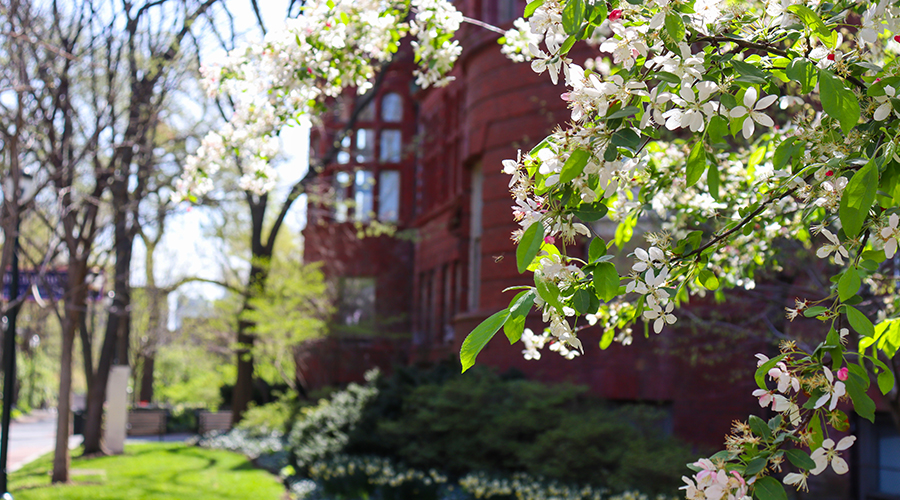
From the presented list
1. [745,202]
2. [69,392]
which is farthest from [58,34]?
[745,202]

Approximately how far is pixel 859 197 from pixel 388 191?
23038 millimetres

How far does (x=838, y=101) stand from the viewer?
Answer: 2189 mm

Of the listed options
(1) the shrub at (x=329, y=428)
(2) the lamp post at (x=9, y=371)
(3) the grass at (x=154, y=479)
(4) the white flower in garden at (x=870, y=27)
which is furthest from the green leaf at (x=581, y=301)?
(1) the shrub at (x=329, y=428)

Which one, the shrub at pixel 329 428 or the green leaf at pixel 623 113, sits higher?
the green leaf at pixel 623 113

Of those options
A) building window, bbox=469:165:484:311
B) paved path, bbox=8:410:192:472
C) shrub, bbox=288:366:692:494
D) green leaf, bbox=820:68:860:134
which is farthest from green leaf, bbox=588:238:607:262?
paved path, bbox=8:410:192:472

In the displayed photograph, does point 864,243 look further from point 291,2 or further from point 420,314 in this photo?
point 420,314

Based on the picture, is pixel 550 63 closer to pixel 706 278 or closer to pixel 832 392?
pixel 706 278

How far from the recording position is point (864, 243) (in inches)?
106

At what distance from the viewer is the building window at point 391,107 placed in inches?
1000

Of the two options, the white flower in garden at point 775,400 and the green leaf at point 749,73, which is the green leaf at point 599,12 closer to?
the green leaf at point 749,73

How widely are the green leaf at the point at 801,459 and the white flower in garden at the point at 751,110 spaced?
0.93 m

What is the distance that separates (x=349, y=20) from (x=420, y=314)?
1687cm

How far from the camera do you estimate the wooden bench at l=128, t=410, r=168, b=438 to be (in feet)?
77.1

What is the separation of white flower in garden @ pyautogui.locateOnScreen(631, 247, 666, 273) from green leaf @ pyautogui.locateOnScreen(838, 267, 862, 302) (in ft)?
1.62
